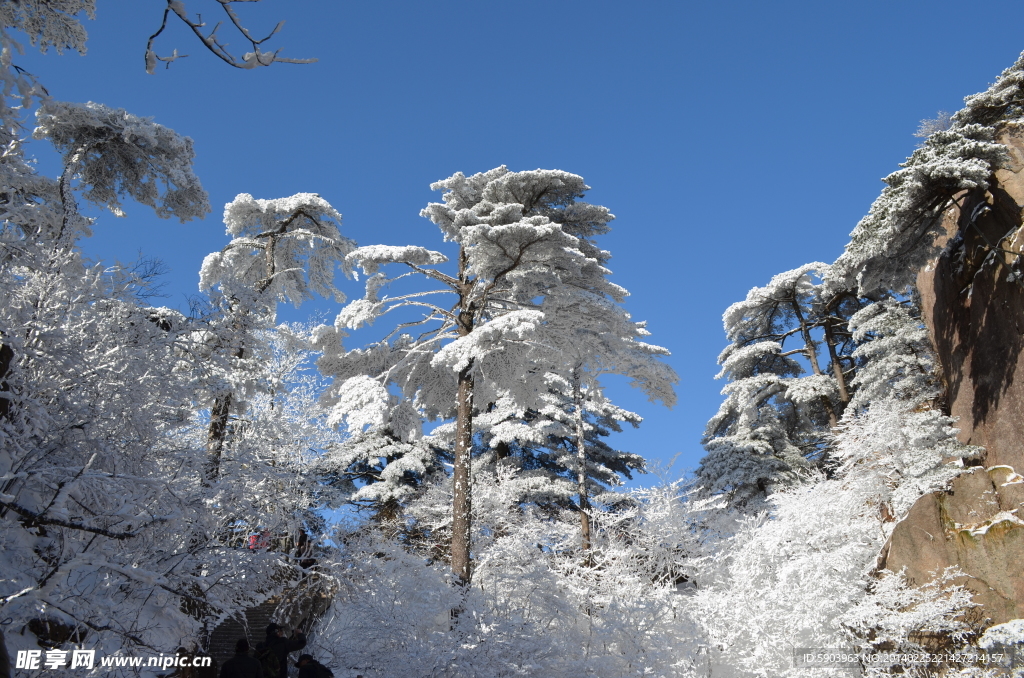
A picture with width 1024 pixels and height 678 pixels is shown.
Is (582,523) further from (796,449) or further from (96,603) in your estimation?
(96,603)

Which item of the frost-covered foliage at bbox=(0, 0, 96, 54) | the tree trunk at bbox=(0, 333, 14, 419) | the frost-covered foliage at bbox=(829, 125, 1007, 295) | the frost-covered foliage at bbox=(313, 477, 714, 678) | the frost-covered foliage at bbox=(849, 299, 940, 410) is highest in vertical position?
the frost-covered foliage at bbox=(829, 125, 1007, 295)

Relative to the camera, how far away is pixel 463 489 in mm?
11617

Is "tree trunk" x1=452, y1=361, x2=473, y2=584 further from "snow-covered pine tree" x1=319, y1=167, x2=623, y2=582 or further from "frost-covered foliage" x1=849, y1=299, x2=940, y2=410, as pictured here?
"frost-covered foliage" x1=849, y1=299, x2=940, y2=410

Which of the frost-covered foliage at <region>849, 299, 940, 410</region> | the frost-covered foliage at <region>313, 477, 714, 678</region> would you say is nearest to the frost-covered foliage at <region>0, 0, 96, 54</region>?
the frost-covered foliage at <region>313, 477, 714, 678</region>

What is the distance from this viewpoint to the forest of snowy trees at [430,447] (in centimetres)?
596

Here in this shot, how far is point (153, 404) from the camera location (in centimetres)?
732

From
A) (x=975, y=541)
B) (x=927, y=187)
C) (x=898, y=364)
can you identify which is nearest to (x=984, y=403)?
(x=898, y=364)

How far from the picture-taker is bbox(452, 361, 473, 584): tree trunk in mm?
11078

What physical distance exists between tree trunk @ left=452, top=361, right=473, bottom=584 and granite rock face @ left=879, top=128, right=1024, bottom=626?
27.8 feet

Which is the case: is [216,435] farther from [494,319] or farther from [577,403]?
[577,403]

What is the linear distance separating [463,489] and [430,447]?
10.6 m

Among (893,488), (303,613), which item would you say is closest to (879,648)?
(893,488)

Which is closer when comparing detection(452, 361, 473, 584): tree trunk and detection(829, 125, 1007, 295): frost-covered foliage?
detection(452, 361, 473, 584): tree trunk

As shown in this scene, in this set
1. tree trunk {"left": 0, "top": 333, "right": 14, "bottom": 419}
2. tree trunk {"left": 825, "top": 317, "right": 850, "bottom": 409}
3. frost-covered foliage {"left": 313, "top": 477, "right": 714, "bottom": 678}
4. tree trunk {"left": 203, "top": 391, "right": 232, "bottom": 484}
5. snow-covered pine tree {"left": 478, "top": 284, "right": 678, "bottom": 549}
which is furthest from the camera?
tree trunk {"left": 825, "top": 317, "right": 850, "bottom": 409}
